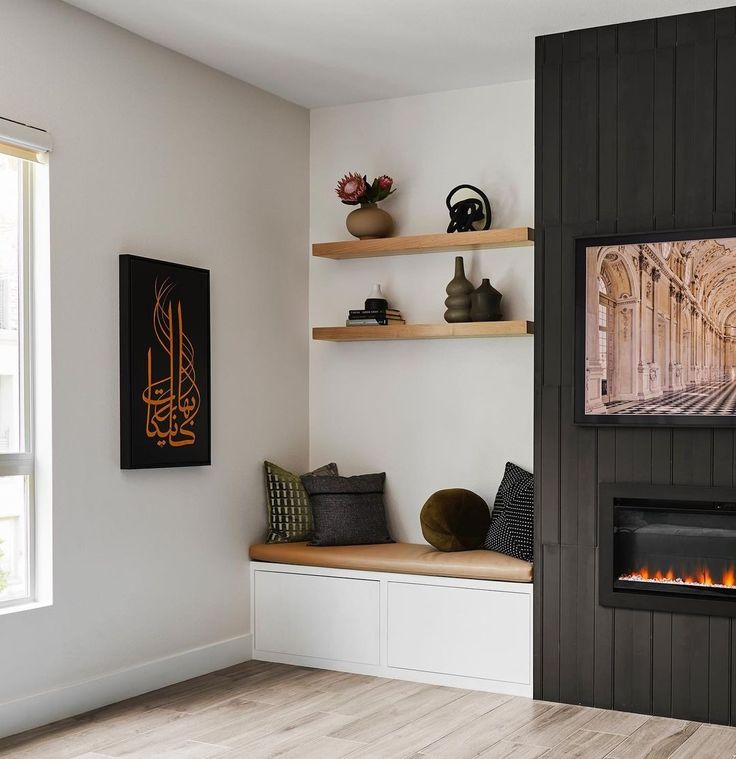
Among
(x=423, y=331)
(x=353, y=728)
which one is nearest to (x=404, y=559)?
(x=353, y=728)

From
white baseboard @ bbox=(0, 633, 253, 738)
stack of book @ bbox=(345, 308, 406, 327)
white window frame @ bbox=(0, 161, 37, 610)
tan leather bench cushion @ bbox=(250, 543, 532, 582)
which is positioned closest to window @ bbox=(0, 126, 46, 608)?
white window frame @ bbox=(0, 161, 37, 610)

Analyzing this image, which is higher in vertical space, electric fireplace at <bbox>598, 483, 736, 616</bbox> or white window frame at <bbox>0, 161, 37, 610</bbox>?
white window frame at <bbox>0, 161, 37, 610</bbox>

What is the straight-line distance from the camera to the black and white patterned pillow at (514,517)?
14.6 feet

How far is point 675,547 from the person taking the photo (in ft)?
13.3

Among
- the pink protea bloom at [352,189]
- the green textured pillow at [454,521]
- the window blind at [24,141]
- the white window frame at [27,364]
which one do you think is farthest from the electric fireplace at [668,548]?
the window blind at [24,141]

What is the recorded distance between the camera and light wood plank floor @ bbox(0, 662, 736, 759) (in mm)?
3580

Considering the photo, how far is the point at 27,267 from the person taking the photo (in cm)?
389

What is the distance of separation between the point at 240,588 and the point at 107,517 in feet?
3.25

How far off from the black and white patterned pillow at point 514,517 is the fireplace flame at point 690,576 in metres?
0.48

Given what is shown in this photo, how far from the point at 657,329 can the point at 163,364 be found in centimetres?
205

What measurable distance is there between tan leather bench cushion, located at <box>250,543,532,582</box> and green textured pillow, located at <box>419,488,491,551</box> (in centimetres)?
5

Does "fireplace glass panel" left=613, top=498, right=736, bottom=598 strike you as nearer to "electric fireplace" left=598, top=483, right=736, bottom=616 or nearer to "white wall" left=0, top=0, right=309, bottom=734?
"electric fireplace" left=598, top=483, right=736, bottom=616

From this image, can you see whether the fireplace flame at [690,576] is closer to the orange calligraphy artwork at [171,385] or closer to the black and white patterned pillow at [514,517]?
the black and white patterned pillow at [514,517]

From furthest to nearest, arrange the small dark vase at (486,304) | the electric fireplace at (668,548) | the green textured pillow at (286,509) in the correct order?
the green textured pillow at (286,509), the small dark vase at (486,304), the electric fireplace at (668,548)
